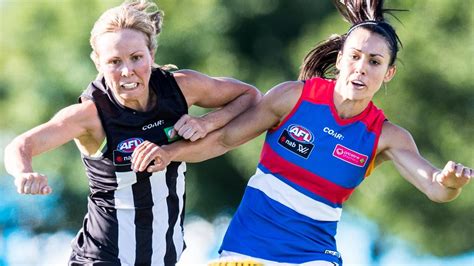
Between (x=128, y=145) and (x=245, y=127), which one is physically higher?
(x=245, y=127)

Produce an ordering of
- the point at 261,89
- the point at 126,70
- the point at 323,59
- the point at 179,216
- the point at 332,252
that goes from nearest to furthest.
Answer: the point at 126,70 < the point at 332,252 < the point at 179,216 < the point at 323,59 < the point at 261,89

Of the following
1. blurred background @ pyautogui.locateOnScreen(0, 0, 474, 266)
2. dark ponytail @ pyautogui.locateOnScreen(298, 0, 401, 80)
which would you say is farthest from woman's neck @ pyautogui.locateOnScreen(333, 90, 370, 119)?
blurred background @ pyautogui.locateOnScreen(0, 0, 474, 266)

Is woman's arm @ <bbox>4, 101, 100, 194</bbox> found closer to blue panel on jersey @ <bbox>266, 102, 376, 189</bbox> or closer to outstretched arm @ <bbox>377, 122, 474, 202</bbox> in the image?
blue panel on jersey @ <bbox>266, 102, 376, 189</bbox>

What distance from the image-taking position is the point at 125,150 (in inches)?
276

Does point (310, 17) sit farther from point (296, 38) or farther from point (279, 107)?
point (279, 107)

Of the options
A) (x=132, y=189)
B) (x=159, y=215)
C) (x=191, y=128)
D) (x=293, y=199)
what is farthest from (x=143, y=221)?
(x=293, y=199)

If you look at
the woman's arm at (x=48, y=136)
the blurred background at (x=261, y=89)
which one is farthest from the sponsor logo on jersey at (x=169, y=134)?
the blurred background at (x=261, y=89)

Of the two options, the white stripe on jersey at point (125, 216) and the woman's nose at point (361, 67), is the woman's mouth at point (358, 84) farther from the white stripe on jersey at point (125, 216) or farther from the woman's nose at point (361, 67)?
the white stripe on jersey at point (125, 216)

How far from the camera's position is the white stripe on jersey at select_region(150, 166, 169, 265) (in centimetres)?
713

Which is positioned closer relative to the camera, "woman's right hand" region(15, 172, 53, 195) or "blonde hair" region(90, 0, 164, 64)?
"woman's right hand" region(15, 172, 53, 195)

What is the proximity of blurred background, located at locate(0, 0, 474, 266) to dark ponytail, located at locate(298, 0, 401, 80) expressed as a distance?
5886mm

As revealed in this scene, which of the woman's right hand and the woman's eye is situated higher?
the woman's eye

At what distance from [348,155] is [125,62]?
Result: 1.16 meters

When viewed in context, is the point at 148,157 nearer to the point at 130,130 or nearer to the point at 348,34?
the point at 130,130
